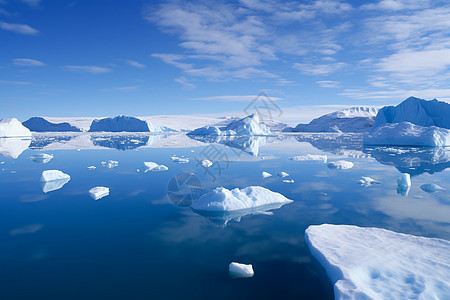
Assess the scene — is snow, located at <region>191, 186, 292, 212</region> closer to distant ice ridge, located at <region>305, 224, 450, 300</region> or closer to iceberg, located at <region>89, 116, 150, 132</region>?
distant ice ridge, located at <region>305, 224, 450, 300</region>

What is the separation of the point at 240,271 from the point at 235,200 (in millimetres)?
2202

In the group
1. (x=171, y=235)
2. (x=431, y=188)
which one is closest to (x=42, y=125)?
(x=171, y=235)

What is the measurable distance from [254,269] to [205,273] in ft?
1.84

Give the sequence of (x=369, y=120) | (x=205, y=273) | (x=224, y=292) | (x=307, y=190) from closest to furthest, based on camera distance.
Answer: (x=224, y=292) < (x=205, y=273) < (x=307, y=190) < (x=369, y=120)

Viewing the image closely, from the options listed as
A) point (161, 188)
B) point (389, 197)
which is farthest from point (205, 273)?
point (389, 197)

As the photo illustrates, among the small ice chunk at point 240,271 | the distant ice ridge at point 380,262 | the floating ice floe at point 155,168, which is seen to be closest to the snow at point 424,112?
the floating ice floe at point 155,168

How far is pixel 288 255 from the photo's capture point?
3.46 meters

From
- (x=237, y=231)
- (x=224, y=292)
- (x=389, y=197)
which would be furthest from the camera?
(x=389, y=197)

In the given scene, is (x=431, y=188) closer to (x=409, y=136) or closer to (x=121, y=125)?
(x=409, y=136)

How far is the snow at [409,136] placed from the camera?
61.1 feet

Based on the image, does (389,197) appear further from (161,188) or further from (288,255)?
(161,188)

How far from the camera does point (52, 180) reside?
785cm

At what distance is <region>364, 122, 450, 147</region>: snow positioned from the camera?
18.6 metres

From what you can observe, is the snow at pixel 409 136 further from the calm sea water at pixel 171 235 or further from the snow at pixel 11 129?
the snow at pixel 11 129
